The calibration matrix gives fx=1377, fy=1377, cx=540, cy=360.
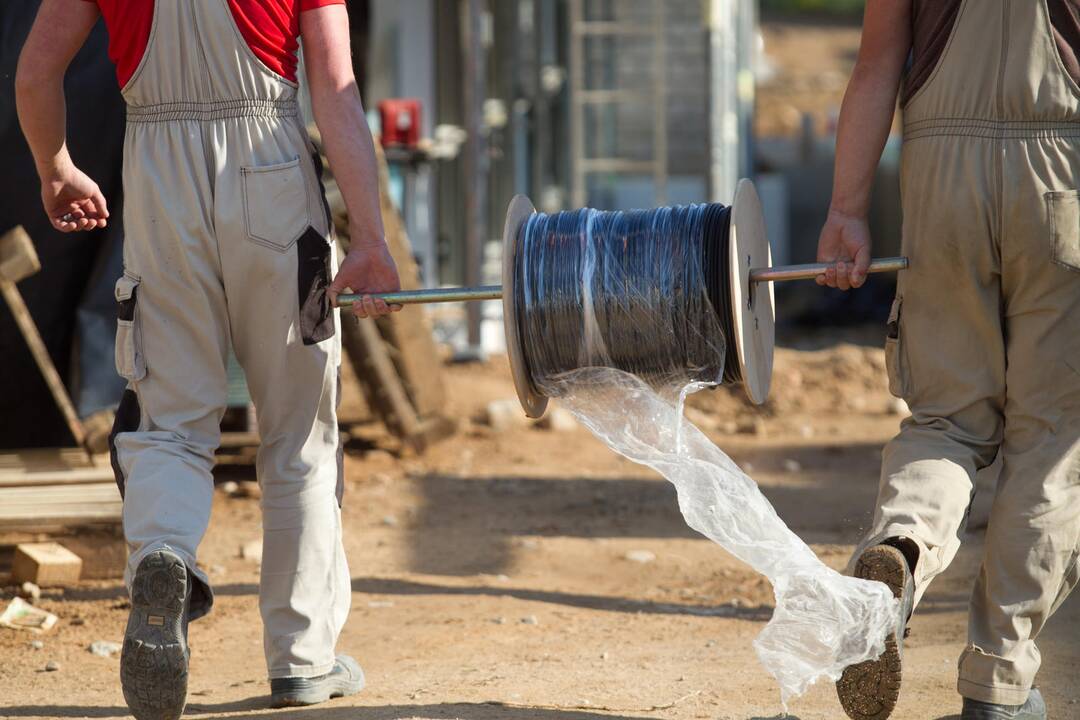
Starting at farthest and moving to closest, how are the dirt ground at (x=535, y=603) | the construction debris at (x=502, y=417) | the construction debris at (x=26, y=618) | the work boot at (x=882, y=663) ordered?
1. the construction debris at (x=502, y=417)
2. the construction debris at (x=26, y=618)
3. the dirt ground at (x=535, y=603)
4. the work boot at (x=882, y=663)

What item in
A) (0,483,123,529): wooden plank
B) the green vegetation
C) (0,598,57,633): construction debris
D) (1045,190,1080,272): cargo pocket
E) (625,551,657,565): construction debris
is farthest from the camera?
the green vegetation

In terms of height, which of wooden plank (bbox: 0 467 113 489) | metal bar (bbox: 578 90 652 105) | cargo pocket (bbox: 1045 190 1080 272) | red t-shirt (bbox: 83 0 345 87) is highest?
red t-shirt (bbox: 83 0 345 87)

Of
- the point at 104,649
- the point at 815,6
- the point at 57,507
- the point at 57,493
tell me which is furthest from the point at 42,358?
the point at 815,6

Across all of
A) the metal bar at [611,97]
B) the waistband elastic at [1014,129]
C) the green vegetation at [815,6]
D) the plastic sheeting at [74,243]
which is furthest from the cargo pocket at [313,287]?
the green vegetation at [815,6]

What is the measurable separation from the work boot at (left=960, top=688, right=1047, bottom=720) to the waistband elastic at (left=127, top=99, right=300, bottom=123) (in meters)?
2.36

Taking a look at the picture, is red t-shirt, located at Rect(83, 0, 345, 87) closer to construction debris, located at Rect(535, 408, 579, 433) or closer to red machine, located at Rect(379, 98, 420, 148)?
construction debris, located at Rect(535, 408, 579, 433)

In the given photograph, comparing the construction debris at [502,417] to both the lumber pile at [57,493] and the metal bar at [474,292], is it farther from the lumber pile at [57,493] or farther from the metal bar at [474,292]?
the metal bar at [474,292]

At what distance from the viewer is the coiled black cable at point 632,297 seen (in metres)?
3.73

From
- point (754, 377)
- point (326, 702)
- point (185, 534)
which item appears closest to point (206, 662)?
point (326, 702)

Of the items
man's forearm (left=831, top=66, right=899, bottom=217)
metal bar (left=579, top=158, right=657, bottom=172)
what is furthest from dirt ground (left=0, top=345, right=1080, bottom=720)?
metal bar (left=579, top=158, right=657, bottom=172)

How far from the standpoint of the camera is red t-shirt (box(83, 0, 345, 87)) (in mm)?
3566

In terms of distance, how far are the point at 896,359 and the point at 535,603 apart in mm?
2072

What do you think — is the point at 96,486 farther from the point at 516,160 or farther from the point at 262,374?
the point at 516,160

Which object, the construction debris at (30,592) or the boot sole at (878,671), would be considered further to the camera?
the construction debris at (30,592)
